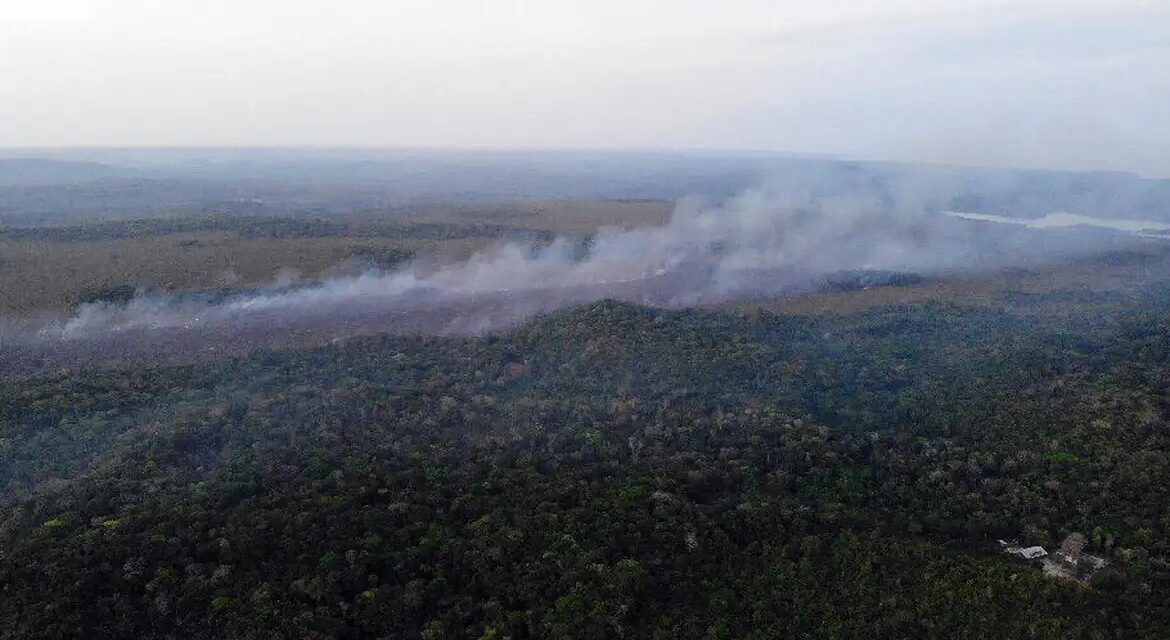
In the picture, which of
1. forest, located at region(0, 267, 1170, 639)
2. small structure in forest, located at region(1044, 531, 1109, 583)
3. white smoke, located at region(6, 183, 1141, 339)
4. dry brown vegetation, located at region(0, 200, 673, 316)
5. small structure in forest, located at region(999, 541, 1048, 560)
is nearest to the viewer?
forest, located at region(0, 267, 1170, 639)

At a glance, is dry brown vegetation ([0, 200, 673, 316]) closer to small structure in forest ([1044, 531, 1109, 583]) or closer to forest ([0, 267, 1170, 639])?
forest ([0, 267, 1170, 639])

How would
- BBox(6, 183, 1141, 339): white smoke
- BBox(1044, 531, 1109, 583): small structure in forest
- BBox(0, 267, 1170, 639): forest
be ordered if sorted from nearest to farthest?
1. BBox(0, 267, 1170, 639): forest
2. BBox(1044, 531, 1109, 583): small structure in forest
3. BBox(6, 183, 1141, 339): white smoke

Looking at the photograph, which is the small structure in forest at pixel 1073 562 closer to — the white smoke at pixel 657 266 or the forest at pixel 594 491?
the forest at pixel 594 491

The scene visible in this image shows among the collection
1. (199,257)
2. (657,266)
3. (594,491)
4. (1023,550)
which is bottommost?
(1023,550)

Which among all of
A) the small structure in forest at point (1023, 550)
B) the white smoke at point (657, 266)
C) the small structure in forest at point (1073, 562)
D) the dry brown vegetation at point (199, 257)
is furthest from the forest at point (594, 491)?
the dry brown vegetation at point (199, 257)

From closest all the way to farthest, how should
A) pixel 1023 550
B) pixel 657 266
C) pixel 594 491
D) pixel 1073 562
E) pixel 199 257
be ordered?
pixel 1073 562 < pixel 1023 550 < pixel 594 491 < pixel 199 257 < pixel 657 266

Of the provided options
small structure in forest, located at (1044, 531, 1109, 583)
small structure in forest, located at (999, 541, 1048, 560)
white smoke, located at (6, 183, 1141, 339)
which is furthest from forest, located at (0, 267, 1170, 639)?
white smoke, located at (6, 183, 1141, 339)

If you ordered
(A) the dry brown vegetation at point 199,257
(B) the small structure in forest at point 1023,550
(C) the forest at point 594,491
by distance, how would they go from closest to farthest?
(C) the forest at point 594,491
(B) the small structure in forest at point 1023,550
(A) the dry brown vegetation at point 199,257

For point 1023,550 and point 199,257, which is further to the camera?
point 199,257

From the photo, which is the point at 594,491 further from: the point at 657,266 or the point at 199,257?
the point at 199,257

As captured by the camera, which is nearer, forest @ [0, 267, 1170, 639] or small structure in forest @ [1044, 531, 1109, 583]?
forest @ [0, 267, 1170, 639]

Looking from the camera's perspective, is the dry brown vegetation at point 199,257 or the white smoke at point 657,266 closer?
the white smoke at point 657,266

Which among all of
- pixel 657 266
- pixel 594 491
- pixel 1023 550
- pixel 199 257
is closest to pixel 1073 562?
pixel 1023 550

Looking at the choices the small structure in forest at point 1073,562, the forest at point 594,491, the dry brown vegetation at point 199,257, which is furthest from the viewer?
the dry brown vegetation at point 199,257
